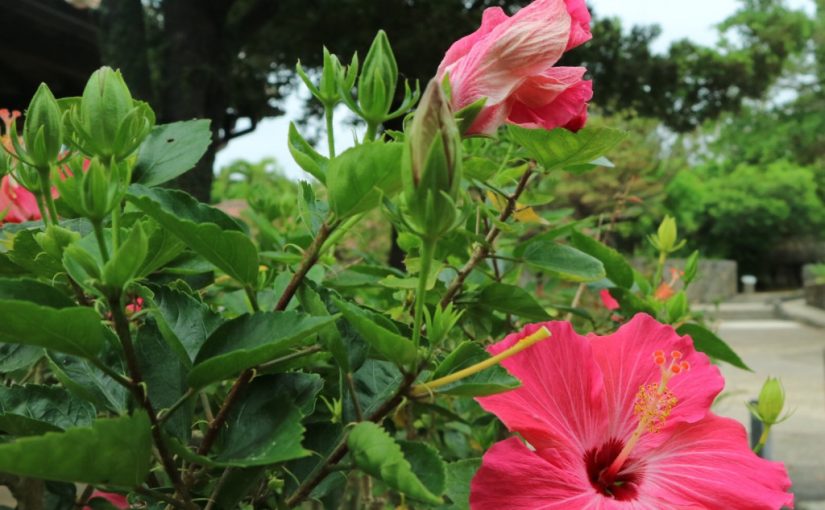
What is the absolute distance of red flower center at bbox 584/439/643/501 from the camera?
17.1 inches

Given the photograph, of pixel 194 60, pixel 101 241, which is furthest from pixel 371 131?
pixel 194 60

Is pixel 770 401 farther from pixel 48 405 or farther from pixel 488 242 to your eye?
pixel 48 405

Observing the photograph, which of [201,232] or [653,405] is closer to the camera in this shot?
[201,232]

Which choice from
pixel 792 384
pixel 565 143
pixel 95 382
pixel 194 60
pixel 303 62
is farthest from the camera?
pixel 303 62

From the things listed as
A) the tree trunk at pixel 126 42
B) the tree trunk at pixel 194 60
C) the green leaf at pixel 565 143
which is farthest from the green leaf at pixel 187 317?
the tree trunk at pixel 194 60

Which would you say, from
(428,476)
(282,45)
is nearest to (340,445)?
(428,476)

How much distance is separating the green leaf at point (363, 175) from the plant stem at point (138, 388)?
3.8 inches

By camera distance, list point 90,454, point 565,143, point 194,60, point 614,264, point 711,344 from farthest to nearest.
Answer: point 194,60
point 614,264
point 711,344
point 565,143
point 90,454

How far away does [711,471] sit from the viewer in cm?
42

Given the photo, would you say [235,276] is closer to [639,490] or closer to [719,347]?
[639,490]

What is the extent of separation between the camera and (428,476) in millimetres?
314

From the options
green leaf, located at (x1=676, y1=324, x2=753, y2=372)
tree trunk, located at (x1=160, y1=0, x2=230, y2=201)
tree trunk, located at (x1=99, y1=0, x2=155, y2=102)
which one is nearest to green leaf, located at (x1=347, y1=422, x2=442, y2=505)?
green leaf, located at (x1=676, y1=324, x2=753, y2=372)

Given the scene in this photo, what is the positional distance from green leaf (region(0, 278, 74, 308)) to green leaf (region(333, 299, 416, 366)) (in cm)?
11

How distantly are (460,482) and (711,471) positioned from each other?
5.2 inches
